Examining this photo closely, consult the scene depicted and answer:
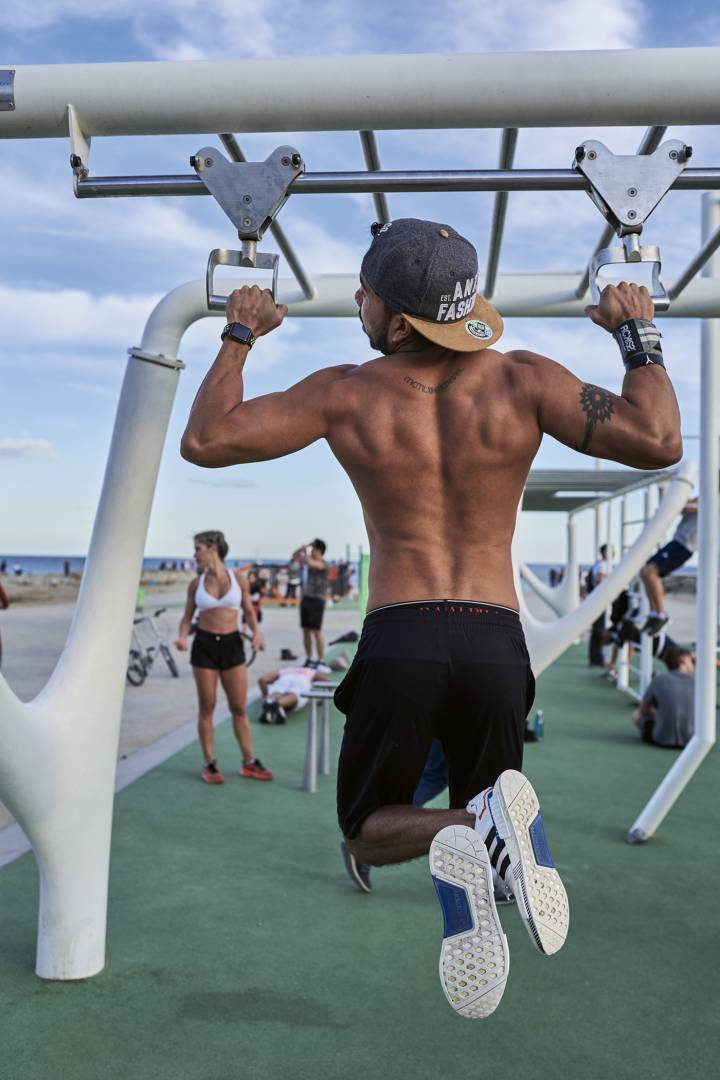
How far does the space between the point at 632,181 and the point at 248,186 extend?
3.30 feet

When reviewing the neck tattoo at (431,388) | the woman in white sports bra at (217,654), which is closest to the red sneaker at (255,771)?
the woman in white sports bra at (217,654)

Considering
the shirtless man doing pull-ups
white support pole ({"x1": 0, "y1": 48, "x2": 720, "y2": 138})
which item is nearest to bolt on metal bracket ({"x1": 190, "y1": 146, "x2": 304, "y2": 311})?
white support pole ({"x1": 0, "y1": 48, "x2": 720, "y2": 138})

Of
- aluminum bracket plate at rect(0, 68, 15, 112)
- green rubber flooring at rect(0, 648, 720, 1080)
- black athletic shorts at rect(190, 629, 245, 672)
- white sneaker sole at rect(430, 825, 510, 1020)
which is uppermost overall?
aluminum bracket plate at rect(0, 68, 15, 112)

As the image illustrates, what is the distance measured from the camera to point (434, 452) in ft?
7.50

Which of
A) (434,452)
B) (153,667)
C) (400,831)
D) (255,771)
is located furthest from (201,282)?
(153,667)

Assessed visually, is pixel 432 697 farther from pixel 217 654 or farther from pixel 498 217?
pixel 217 654

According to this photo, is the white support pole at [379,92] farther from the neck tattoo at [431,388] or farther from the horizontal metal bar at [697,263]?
the neck tattoo at [431,388]

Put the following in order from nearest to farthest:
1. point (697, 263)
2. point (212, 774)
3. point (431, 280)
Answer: point (431, 280)
point (697, 263)
point (212, 774)

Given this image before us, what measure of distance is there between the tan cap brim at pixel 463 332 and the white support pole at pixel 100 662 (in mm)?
1772

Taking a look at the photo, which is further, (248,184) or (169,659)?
(169,659)

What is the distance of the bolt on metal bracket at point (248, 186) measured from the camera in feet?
8.42

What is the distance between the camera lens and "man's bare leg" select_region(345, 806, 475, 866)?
89.4 inches

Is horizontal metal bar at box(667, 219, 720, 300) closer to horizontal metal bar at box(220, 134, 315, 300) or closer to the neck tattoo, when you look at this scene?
the neck tattoo

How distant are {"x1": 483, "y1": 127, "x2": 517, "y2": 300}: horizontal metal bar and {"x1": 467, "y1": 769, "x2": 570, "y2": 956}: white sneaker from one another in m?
1.66
